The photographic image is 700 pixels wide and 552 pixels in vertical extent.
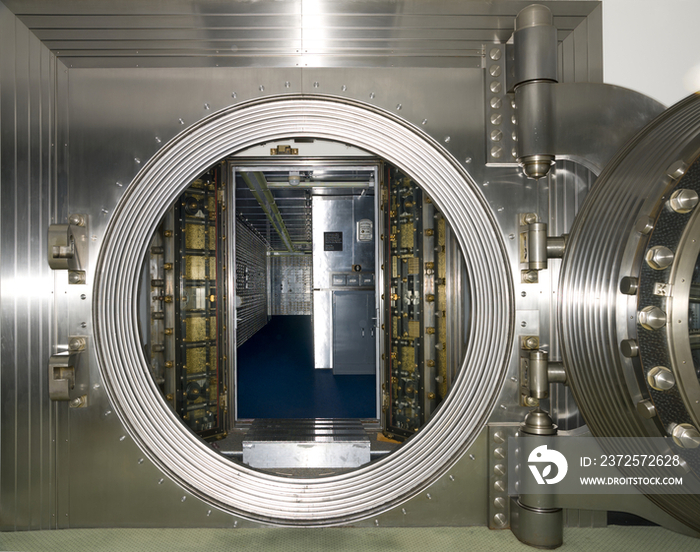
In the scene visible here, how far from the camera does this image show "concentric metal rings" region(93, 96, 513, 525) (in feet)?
6.39

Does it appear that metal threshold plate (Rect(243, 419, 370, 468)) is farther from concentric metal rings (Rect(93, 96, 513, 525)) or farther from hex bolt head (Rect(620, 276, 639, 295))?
hex bolt head (Rect(620, 276, 639, 295))

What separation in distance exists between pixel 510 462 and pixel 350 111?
5.35 feet

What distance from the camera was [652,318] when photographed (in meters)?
1.28

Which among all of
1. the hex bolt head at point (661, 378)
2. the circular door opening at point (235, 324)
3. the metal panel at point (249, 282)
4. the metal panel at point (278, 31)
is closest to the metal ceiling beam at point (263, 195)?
the circular door opening at point (235, 324)

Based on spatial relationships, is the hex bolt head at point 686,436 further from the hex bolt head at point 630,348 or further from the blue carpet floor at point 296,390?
the blue carpet floor at point 296,390

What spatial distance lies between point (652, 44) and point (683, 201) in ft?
3.64

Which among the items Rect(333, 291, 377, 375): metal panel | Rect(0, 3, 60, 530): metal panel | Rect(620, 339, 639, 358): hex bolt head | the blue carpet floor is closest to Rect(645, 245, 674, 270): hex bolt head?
Rect(620, 339, 639, 358): hex bolt head

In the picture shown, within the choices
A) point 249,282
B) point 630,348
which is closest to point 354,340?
point 630,348

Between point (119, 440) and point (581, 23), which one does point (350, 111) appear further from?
point (119, 440)

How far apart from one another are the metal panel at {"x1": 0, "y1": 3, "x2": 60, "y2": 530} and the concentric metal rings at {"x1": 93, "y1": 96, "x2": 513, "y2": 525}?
0.88 feet

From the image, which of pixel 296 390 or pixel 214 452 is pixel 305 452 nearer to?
pixel 214 452

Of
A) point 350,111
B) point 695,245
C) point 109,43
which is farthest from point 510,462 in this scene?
point 109,43

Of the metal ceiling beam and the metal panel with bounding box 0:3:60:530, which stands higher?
the metal ceiling beam

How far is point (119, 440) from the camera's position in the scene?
1.94m
